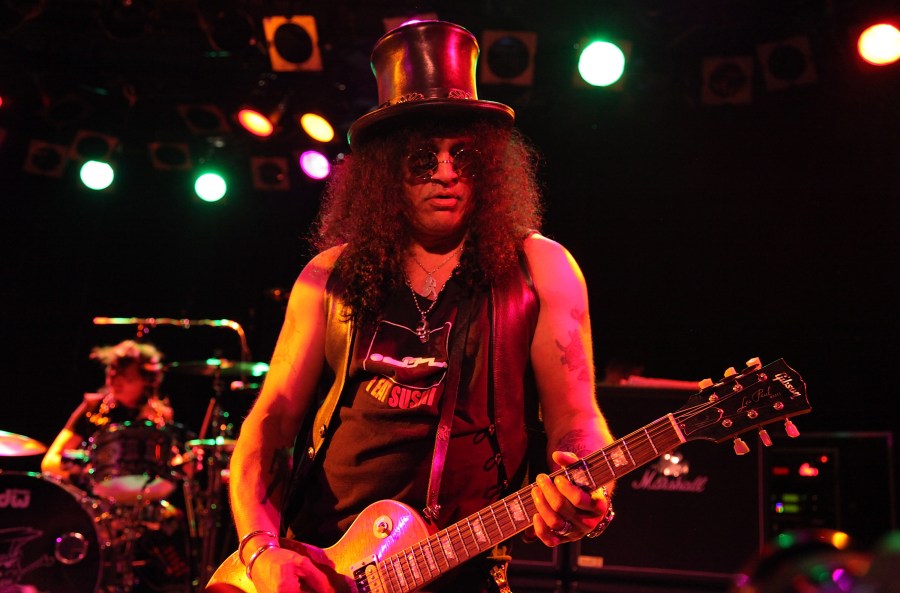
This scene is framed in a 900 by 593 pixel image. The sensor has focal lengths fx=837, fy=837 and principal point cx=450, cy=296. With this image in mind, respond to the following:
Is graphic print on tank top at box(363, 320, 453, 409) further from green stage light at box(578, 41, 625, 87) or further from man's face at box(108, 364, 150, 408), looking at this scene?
man's face at box(108, 364, 150, 408)

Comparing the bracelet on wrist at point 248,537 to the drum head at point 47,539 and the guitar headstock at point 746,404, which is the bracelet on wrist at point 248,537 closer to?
the guitar headstock at point 746,404

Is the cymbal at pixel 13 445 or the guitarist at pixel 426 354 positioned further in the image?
the cymbal at pixel 13 445

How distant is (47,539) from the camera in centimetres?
585

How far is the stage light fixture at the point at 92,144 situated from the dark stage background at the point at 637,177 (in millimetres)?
138

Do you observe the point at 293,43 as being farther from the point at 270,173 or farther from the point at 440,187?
the point at 440,187

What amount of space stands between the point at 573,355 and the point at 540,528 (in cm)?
59

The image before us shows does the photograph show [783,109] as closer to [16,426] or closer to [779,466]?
[779,466]

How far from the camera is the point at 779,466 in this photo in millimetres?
6375

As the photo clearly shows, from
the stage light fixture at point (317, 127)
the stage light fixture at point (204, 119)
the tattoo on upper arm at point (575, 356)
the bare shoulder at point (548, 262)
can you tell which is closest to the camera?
the tattoo on upper arm at point (575, 356)

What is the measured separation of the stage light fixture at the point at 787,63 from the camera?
684 centimetres

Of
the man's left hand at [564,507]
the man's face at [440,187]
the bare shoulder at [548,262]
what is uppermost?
the man's face at [440,187]

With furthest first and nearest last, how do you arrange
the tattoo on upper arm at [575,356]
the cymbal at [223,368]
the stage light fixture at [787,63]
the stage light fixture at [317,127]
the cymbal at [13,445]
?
the stage light fixture at [317,127] → the cymbal at [223,368] → the stage light fixture at [787,63] → the cymbal at [13,445] → the tattoo on upper arm at [575,356]

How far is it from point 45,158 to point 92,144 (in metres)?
0.58

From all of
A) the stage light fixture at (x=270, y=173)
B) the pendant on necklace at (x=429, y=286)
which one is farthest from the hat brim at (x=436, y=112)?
the stage light fixture at (x=270, y=173)
